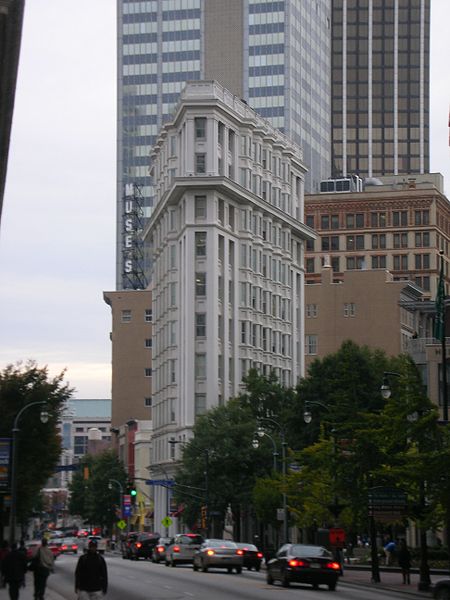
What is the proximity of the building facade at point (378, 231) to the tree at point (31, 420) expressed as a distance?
10066 centimetres

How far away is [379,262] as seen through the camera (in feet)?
575

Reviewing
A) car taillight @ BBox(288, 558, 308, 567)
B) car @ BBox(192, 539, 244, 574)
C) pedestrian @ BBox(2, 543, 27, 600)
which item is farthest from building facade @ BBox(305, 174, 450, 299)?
pedestrian @ BBox(2, 543, 27, 600)

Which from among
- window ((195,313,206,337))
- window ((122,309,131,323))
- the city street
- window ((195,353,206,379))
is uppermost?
window ((122,309,131,323))

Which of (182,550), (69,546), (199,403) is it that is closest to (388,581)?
(182,550)

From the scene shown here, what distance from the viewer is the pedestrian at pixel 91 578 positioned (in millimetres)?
27625

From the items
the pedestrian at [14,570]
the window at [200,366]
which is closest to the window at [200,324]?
the window at [200,366]

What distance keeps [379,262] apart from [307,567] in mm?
130033

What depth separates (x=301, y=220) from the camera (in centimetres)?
14200

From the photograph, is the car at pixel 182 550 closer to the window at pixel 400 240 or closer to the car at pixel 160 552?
the car at pixel 160 552

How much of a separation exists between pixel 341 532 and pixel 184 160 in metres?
67.4

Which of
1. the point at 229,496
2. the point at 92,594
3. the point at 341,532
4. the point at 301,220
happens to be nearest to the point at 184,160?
the point at 301,220

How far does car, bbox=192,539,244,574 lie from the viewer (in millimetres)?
59719

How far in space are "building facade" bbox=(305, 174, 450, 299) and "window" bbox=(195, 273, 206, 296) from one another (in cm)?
5595

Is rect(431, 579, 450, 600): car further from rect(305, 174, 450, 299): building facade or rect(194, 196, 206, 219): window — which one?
rect(305, 174, 450, 299): building facade
